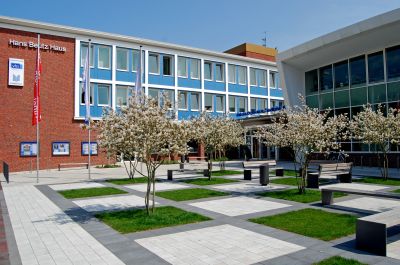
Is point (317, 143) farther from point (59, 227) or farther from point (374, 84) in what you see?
point (374, 84)

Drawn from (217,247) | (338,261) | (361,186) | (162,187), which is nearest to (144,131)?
(217,247)

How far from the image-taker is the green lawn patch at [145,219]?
352 inches

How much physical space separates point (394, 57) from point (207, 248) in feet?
70.1

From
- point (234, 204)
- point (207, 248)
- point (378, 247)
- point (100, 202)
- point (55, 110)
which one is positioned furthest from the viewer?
point (55, 110)

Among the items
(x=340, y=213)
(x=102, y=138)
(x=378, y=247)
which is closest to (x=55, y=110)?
(x=102, y=138)

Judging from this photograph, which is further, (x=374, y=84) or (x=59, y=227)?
(x=374, y=84)

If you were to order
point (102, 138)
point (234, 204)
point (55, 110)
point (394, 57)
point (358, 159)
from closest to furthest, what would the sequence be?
point (102, 138)
point (234, 204)
point (394, 57)
point (358, 159)
point (55, 110)

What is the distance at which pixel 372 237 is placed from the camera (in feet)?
22.3

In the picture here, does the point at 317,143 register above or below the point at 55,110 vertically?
below

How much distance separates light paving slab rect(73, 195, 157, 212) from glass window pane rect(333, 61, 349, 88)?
18.8 m

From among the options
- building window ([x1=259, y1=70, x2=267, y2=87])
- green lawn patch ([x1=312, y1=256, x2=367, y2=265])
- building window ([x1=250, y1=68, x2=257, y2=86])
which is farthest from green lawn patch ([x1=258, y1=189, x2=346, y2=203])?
building window ([x1=259, y1=70, x2=267, y2=87])

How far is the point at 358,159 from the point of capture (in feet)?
81.7

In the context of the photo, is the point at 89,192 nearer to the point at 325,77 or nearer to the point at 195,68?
the point at 325,77

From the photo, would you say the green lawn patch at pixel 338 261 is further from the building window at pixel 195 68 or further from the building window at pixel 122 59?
the building window at pixel 195 68
